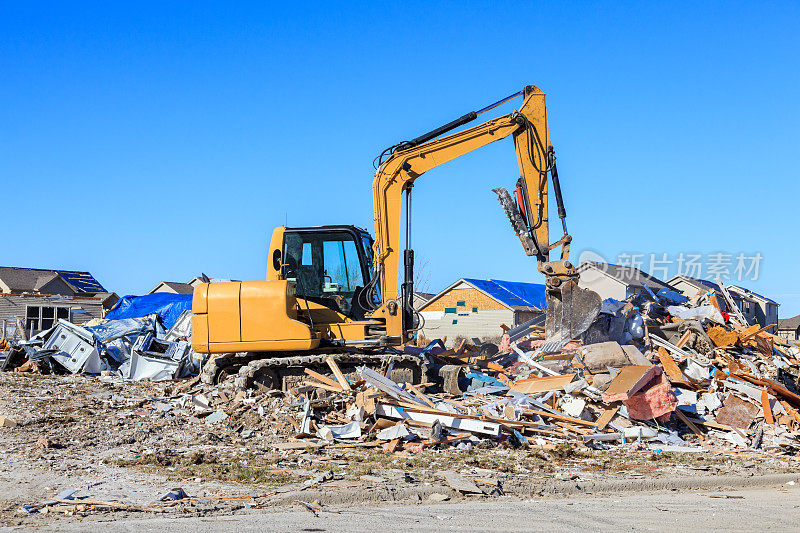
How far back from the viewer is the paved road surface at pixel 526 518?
18.7 feet

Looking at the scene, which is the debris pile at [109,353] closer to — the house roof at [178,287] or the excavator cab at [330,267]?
the excavator cab at [330,267]

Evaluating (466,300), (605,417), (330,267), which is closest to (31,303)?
(466,300)

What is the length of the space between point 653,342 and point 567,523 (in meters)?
8.35

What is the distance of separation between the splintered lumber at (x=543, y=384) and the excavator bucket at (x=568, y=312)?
127cm

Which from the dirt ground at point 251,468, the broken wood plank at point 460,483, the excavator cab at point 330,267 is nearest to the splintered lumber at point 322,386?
the dirt ground at point 251,468

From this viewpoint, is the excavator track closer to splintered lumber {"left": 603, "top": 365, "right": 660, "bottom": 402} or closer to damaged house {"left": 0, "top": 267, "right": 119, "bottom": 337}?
splintered lumber {"left": 603, "top": 365, "right": 660, "bottom": 402}

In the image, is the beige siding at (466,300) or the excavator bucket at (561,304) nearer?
the excavator bucket at (561,304)

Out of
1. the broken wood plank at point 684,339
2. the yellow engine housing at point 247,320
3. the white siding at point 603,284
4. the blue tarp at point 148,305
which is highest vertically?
the white siding at point 603,284

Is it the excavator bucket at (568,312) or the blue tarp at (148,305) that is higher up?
the blue tarp at (148,305)

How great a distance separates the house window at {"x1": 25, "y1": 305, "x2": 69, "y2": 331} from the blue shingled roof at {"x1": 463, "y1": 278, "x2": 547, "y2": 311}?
20.0 m

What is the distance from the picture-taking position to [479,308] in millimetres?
37062

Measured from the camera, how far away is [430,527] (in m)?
5.74

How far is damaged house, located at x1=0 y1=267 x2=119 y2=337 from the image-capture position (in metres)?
36.1

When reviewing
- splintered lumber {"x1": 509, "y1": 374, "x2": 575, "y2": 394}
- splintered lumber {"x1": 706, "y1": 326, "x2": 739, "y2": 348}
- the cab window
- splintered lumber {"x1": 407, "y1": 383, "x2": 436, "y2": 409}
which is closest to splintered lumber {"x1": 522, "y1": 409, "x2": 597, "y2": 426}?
splintered lumber {"x1": 509, "y1": 374, "x2": 575, "y2": 394}
